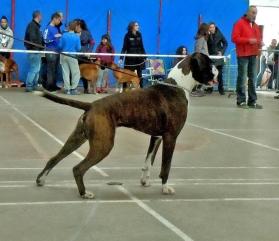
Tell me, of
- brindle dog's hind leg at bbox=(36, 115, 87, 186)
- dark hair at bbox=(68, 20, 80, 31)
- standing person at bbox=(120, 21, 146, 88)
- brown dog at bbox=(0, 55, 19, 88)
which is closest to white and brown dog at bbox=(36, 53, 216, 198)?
brindle dog's hind leg at bbox=(36, 115, 87, 186)

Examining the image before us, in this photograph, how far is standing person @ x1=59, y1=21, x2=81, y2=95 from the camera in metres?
17.5

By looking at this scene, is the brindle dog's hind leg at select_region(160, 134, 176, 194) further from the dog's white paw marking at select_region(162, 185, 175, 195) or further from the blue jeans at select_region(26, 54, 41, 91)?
the blue jeans at select_region(26, 54, 41, 91)

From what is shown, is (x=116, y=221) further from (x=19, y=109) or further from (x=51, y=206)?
(x=19, y=109)

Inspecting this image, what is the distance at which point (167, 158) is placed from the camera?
18.1 ft

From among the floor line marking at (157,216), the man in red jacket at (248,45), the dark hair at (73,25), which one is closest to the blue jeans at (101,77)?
the dark hair at (73,25)

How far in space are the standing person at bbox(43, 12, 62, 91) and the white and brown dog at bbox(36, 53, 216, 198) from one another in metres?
12.3

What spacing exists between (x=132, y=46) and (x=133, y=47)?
0.05 metres

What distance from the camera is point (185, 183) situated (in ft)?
20.0

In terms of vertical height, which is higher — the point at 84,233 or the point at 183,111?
the point at 183,111

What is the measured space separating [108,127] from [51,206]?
0.82 meters

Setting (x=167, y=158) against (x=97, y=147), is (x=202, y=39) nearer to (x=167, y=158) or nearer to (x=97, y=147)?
(x=167, y=158)

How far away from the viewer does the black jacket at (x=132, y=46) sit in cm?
1936

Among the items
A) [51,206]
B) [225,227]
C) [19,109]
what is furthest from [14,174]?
[19,109]

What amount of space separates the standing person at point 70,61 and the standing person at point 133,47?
219 centimetres
